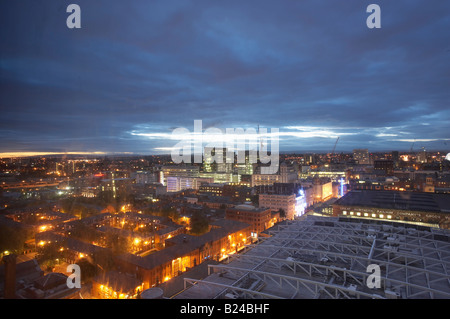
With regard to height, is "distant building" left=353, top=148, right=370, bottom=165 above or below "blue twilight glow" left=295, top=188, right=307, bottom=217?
above

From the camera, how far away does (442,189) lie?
22.3 metres

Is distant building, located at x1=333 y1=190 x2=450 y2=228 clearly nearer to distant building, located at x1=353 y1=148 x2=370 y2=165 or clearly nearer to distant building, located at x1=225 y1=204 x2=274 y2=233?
distant building, located at x1=225 y1=204 x2=274 y2=233

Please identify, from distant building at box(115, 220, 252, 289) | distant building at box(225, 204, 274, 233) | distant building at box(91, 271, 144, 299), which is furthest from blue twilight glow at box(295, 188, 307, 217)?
distant building at box(91, 271, 144, 299)

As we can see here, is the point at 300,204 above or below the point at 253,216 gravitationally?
below

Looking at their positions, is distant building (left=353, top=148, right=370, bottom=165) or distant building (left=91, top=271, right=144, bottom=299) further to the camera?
distant building (left=353, top=148, right=370, bottom=165)

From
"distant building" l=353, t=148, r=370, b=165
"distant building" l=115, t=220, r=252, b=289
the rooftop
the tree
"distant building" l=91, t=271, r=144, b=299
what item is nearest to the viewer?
the rooftop

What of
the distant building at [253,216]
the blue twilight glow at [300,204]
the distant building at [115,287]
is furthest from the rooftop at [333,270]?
the blue twilight glow at [300,204]

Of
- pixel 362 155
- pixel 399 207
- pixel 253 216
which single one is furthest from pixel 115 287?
pixel 362 155

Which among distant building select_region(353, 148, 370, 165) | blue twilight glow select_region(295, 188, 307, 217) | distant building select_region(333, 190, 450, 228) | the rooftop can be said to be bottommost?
blue twilight glow select_region(295, 188, 307, 217)

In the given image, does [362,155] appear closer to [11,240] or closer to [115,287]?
[115,287]

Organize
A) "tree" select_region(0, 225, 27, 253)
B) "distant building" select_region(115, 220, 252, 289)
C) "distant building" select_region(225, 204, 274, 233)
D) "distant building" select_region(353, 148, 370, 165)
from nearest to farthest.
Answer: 1. "distant building" select_region(115, 220, 252, 289)
2. "tree" select_region(0, 225, 27, 253)
3. "distant building" select_region(225, 204, 274, 233)
4. "distant building" select_region(353, 148, 370, 165)

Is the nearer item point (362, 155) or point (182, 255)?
point (182, 255)

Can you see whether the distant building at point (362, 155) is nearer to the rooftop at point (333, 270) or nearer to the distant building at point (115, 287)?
the rooftop at point (333, 270)

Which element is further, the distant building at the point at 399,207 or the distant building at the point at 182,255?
the distant building at the point at 399,207
